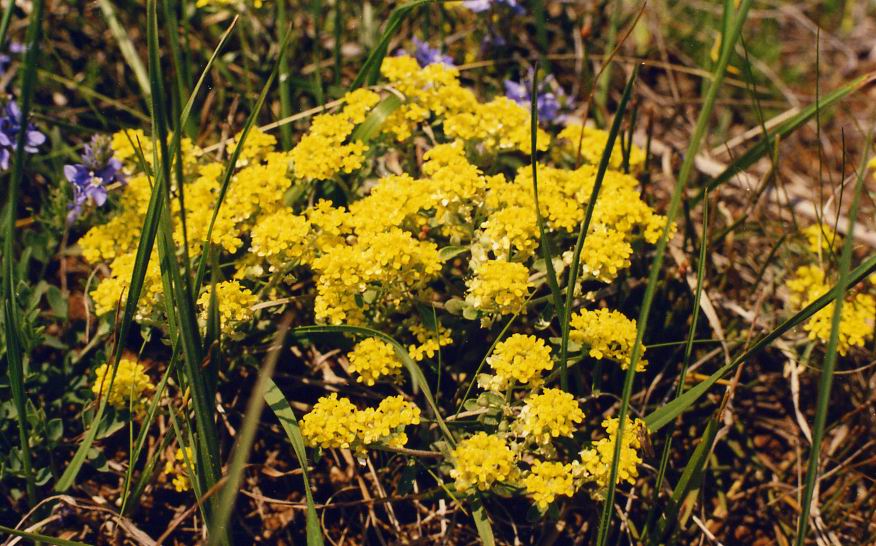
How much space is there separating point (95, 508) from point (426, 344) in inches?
42.9

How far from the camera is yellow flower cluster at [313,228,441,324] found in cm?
225

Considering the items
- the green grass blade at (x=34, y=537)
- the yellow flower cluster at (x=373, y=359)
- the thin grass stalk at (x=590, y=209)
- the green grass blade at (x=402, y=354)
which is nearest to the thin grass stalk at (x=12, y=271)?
the green grass blade at (x=34, y=537)

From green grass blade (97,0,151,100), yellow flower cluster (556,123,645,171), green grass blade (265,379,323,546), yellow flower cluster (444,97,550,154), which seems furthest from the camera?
Answer: green grass blade (97,0,151,100)

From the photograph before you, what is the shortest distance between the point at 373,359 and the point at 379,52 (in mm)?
1268

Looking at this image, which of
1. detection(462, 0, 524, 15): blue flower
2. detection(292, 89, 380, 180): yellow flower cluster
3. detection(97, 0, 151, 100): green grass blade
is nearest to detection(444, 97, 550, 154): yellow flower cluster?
detection(292, 89, 380, 180): yellow flower cluster

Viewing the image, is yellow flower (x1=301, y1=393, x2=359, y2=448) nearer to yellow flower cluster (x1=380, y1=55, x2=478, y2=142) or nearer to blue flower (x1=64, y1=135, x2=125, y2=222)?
yellow flower cluster (x1=380, y1=55, x2=478, y2=142)

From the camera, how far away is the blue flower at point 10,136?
2.81 metres

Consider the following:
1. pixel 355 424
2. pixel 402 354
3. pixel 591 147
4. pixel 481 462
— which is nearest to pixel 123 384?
pixel 355 424

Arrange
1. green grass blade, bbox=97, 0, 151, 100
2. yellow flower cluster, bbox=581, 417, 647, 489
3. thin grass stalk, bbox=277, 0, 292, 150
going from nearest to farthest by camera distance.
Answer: yellow flower cluster, bbox=581, 417, 647, 489, thin grass stalk, bbox=277, 0, 292, 150, green grass blade, bbox=97, 0, 151, 100

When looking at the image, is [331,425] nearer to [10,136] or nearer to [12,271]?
[12,271]

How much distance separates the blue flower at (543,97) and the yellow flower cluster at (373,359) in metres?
1.52

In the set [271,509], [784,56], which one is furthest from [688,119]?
[271,509]

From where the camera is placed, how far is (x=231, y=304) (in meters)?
2.23

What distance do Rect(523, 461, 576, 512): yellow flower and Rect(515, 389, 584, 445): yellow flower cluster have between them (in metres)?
0.07
